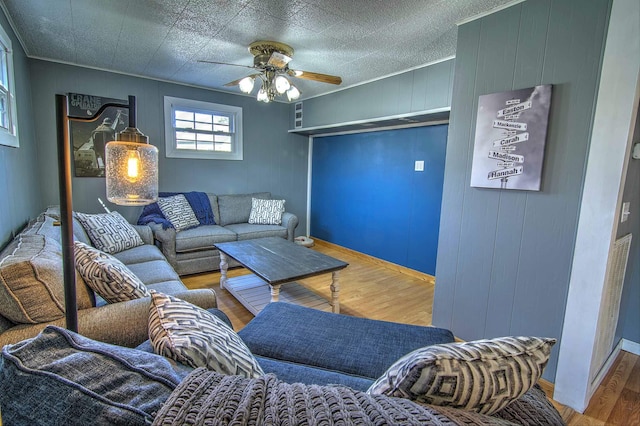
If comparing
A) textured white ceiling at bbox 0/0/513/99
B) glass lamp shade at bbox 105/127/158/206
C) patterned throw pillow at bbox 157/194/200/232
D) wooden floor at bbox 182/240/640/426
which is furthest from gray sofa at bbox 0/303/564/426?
patterned throw pillow at bbox 157/194/200/232

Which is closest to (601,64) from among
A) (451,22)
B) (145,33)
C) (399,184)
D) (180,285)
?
(451,22)

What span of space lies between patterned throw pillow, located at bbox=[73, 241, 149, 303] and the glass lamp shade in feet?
2.07

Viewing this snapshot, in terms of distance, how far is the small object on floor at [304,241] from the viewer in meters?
4.98

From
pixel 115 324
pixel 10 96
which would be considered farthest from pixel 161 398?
pixel 10 96

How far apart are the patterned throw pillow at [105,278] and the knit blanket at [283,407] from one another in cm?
95

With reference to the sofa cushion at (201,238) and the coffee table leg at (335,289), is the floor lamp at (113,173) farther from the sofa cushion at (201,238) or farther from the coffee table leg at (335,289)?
the sofa cushion at (201,238)

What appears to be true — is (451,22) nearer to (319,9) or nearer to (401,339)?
(319,9)

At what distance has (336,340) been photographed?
150cm

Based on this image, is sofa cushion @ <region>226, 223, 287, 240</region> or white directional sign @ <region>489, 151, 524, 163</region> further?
sofa cushion @ <region>226, 223, 287, 240</region>

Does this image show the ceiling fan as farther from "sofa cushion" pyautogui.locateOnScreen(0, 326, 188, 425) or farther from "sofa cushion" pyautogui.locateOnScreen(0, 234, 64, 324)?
"sofa cushion" pyautogui.locateOnScreen(0, 326, 188, 425)

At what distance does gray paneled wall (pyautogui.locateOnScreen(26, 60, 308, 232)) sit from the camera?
Result: 3.29 meters

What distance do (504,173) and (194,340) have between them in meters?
1.95

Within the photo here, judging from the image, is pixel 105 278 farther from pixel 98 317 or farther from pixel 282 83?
pixel 282 83

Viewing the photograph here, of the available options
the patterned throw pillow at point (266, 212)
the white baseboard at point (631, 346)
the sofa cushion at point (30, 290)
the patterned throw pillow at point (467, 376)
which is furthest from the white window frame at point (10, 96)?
the white baseboard at point (631, 346)
